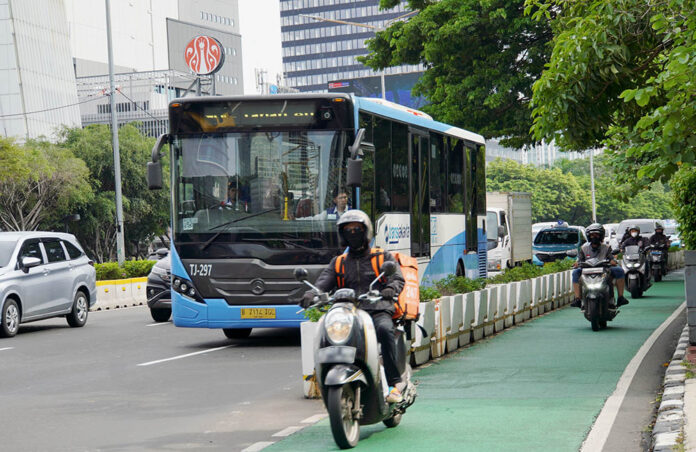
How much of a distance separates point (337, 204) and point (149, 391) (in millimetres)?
4542

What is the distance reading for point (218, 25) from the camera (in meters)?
154

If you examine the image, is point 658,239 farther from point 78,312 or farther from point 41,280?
point 41,280

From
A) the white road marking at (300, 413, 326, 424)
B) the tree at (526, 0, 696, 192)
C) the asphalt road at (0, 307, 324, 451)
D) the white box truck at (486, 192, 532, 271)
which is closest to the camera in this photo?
the asphalt road at (0, 307, 324, 451)

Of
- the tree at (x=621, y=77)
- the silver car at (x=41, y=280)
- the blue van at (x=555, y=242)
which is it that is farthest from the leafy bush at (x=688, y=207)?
the blue van at (x=555, y=242)

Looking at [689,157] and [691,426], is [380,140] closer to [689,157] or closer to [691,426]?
[689,157]

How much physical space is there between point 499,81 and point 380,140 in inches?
428

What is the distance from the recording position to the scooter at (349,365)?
284 inches

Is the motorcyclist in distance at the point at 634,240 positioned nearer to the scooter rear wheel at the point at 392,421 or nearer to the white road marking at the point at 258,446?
the scooter rear wheel at the point at 392,421

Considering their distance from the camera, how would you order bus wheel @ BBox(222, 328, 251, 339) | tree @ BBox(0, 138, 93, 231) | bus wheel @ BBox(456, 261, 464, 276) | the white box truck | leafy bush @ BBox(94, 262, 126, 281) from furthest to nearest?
tree @ BBox(0, 138, 93, 231) < the white box truck < leafy bush @ BBox(94, 262, 126, 281) < bus wheel @ BBox(456, 261, 464, 276) < bus wheel @ BBox(222, 328, 251, 339)

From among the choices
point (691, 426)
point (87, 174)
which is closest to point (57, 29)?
point (87, 174)

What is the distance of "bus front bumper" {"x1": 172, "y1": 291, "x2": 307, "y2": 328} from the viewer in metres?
14.6

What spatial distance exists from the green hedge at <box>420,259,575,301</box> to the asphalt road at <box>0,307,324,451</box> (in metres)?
1.90

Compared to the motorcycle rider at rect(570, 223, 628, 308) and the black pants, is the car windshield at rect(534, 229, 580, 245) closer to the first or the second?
the motorcycle rider at rect(570, 223, 628, 308)

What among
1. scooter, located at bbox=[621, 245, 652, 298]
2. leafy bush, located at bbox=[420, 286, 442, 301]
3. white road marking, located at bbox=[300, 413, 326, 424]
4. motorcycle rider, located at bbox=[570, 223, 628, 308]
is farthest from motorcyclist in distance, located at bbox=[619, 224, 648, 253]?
white road marking, located at bbox=[300, 413, 326, 424]
